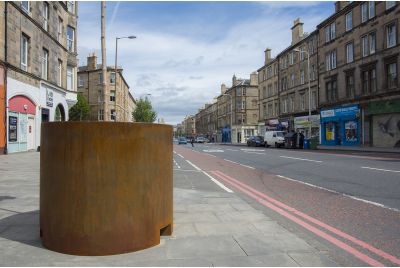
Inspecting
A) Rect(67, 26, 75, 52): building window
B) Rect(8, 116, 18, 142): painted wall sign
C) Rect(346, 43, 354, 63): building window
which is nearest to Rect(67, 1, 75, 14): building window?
Rect(67, 26, 75, 52): building window

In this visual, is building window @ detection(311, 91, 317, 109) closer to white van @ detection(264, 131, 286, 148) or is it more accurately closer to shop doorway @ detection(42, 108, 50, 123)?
white van @ detection(264, 131, 286, 148)

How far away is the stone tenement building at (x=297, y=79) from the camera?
46.0 metres

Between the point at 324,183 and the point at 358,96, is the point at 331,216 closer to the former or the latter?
the point at 324,183

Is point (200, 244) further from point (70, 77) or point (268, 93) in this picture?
point (268, 93)

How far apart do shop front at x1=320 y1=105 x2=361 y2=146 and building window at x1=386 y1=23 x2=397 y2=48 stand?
664cm

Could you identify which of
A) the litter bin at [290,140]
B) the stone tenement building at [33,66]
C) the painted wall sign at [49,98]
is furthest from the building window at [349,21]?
the painted wall sign at [49,98]

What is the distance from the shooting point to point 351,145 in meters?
37.4

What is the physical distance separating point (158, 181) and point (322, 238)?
93.0 inches

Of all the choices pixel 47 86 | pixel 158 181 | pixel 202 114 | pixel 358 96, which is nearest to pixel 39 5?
pixel 47 86

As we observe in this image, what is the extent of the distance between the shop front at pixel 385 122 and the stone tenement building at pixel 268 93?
24455 mm

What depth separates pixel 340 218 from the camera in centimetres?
630

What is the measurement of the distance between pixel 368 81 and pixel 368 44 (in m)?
3.45

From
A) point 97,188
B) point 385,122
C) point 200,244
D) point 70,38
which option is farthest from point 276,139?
point 97,188

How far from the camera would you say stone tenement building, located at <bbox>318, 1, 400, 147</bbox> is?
31422 millimetres
